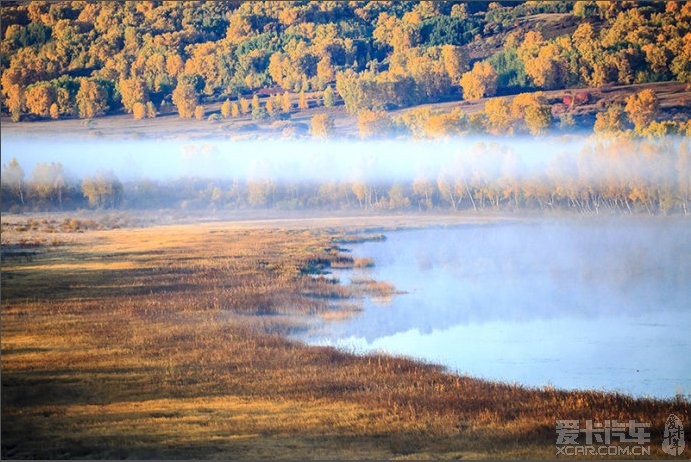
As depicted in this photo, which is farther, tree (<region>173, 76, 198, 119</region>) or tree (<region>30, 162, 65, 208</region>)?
tree (<region>173, 76, 198, 119</region>)

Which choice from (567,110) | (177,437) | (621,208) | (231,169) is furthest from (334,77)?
(177,437)

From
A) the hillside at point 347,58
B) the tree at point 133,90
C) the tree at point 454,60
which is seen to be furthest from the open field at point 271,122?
the tree at point 454,60

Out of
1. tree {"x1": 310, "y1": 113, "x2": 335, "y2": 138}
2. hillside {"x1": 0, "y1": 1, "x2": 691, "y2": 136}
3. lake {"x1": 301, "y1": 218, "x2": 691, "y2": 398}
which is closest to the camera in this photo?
lake {"x1": 301, "y1": 218, "x2": 691, "y2": 398}

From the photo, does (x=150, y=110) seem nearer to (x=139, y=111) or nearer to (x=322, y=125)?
(x=139, y=111)

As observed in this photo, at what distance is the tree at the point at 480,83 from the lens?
330 inches

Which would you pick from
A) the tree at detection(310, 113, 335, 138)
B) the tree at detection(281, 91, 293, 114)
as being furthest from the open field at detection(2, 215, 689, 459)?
the tree at detection(281, 91, 293, 114)

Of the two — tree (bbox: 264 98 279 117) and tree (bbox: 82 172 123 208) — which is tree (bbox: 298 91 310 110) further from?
tree (bbox: 82 172 123 208)

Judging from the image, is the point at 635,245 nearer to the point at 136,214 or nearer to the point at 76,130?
the point at 136,214

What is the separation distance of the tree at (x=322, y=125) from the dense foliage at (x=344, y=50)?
188 millimetres

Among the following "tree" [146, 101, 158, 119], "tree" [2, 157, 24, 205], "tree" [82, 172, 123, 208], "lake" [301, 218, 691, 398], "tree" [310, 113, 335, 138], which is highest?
"tree" [146, 101, 158, 119]

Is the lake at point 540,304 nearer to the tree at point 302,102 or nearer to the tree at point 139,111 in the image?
the tree at point 302,102

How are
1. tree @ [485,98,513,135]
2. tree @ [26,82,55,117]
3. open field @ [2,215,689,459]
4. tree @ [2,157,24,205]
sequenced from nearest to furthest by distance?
open field @ [2,215,689,459], tree @ [2,157,24,205], tree @ [26,82,55,117], tree @ [485,98,513,135]

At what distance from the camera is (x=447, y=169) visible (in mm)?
8180

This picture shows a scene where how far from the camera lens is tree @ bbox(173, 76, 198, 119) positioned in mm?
8156
